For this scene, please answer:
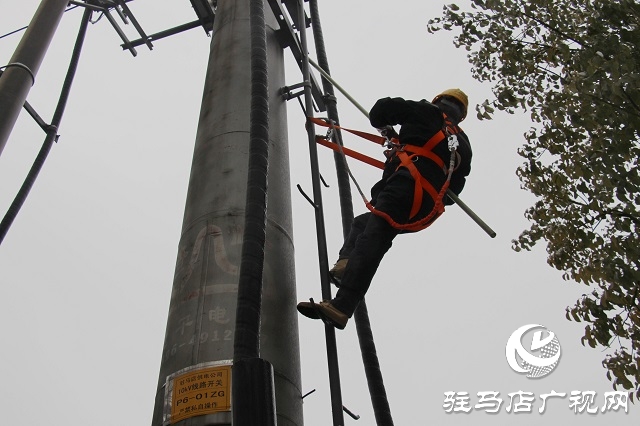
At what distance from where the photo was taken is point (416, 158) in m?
4.22

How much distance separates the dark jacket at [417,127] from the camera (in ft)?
13.9

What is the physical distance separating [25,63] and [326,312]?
8.89 ft

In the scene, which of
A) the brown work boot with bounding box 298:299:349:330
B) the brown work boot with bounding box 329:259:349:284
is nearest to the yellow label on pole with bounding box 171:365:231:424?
the brown work boot with bounding box 298:299:349:330

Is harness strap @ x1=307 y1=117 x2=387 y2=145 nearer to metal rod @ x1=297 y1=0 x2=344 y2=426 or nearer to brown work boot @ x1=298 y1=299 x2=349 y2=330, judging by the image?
metal rod @ x1=297 y1=0 x2=344 y2=426

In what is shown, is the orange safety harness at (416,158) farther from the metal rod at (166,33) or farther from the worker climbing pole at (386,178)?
the metal rod at (166,33)

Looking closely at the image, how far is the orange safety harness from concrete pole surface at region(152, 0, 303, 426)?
0.48 m

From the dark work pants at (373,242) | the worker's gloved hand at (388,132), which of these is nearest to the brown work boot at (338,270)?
the dark work pants at (373,242)

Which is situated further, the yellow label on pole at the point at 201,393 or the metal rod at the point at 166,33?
the metal rod at the point at 166,33

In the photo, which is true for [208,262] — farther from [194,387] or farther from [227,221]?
[194,387]

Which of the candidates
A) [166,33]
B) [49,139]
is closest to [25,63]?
[49,139]

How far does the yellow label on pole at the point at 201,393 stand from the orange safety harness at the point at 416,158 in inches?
57.4

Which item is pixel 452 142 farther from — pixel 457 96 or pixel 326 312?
pixel 326 312

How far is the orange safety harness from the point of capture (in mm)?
3975

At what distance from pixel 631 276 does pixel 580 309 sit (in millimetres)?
671
